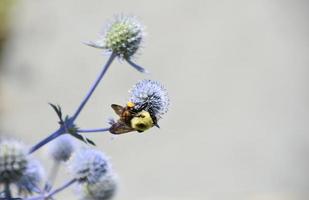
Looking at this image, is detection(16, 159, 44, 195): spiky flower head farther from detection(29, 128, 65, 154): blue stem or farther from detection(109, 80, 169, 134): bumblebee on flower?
detection(109, 80, 169, 134): bumblebee on flower

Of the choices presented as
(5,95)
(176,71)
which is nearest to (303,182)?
(176,71)

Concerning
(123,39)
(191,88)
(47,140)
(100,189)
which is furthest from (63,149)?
(191,88)

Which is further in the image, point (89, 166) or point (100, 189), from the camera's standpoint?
point (100, 189)

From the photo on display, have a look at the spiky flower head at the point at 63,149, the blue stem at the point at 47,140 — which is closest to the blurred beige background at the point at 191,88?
the spiky flower head at the point at 63,149

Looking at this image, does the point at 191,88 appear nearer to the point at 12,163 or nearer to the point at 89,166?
the point at 89,166

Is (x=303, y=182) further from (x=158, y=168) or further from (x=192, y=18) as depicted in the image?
(x=192, y=18)
